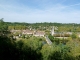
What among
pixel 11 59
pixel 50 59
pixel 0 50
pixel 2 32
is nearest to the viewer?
pixel 0 50

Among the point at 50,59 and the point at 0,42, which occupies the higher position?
the point at 0,42

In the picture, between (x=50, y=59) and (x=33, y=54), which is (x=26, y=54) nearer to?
(x=33, y=54)

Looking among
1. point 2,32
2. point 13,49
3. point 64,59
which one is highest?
point 2,32

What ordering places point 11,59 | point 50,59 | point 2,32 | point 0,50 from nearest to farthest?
point 0,50
point 11,59
point 50,59
point 2,32

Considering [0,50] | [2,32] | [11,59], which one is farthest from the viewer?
[2,32]

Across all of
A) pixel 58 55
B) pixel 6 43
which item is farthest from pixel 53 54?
pixel 6 43

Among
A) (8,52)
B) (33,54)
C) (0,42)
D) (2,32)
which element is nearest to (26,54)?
(33,54)

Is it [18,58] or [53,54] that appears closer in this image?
[18,58]

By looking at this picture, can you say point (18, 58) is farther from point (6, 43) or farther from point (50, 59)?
point (50, 59)

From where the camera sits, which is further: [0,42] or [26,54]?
[26,54]
